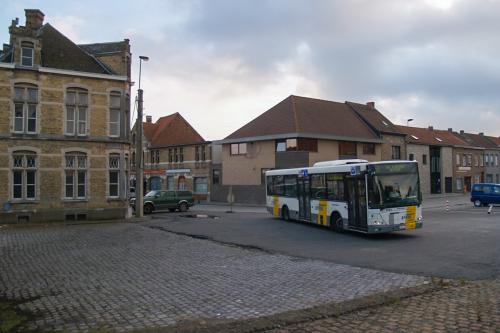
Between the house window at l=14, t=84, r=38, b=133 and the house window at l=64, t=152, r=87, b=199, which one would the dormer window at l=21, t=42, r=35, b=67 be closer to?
the house window at l=14, t=84, r=38, b=133

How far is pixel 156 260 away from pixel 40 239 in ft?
25.0

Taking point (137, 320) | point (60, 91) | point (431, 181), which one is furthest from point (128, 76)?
point (431, 181)

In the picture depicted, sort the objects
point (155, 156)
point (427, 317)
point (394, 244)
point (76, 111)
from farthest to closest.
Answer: point (155, 156)
point (76, 111)
point (394, 244)
point (427, 317)

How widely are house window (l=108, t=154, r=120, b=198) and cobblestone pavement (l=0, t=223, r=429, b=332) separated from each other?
11.0m

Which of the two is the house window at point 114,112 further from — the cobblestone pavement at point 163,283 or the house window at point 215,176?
the house window at point 215,176

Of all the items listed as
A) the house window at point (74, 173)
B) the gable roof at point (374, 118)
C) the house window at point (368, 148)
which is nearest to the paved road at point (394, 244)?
the house window at point (74, 173)

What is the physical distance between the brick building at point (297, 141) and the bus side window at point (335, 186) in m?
21.0

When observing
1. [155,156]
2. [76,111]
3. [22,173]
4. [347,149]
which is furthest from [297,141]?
[155,156]

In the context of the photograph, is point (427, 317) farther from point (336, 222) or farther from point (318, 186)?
point (318, 186)

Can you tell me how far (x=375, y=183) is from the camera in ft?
55.3

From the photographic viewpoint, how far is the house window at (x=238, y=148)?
4650 centimetres

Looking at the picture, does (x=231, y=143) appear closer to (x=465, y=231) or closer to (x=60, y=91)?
(x=60, y=91)

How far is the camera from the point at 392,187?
1684 cm

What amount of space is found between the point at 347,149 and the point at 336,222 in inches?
1052
